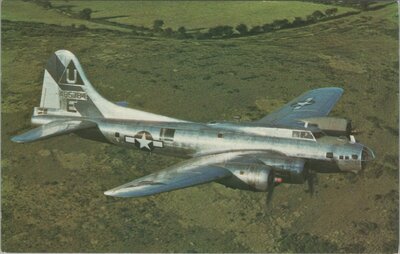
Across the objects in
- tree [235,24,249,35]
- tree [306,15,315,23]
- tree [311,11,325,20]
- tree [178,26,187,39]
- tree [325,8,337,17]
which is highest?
tree [325,8,337,17]

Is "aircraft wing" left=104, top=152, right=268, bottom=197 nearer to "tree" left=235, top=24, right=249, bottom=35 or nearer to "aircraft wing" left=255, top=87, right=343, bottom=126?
"aircraft wing" left=255, top=87, right=343, bottom=126

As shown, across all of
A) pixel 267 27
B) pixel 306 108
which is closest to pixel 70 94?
pixel 306 108

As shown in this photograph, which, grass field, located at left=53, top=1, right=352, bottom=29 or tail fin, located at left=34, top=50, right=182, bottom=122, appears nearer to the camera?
tail fin, located at left=34, top=50, right=182, bottom=122

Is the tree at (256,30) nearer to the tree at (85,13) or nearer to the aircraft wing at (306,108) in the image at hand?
the tree at (85,13)

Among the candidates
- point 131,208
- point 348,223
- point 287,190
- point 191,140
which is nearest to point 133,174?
point 131,208

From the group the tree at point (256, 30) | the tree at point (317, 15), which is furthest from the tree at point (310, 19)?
the tree at point (256, 30)

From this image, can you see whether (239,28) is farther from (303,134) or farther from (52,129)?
(52,129)

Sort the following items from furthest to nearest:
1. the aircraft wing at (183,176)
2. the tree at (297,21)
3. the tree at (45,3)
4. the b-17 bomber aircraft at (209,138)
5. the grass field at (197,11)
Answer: the tree at (297,21) < the grass field at (197,11) < the tree at (45,3) < the b-17 bomber aircraft at (209,138) < the aircraft wing at (183,176)

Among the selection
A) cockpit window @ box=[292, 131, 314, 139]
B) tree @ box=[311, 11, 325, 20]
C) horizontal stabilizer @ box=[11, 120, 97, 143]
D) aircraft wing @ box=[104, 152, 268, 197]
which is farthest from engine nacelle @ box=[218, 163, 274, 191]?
tree @ box=[311, 11, 325, 20]
